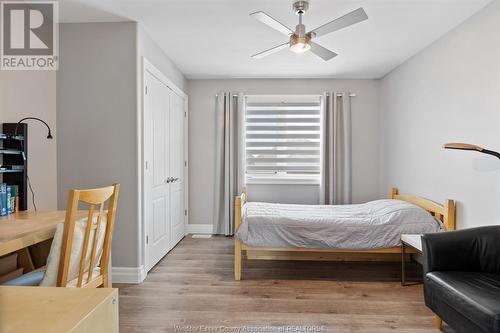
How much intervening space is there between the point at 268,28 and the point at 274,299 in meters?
2.50

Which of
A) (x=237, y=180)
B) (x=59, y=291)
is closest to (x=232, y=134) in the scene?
(x=237, y=180)

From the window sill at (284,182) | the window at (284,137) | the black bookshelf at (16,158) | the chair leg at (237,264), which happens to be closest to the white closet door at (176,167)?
the window at (284,137)

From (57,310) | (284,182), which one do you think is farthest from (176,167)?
(57,310)

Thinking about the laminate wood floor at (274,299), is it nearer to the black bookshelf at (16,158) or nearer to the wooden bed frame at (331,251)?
the wooden bed frame at (331,251)

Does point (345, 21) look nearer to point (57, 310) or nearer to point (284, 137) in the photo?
point (57, 310)

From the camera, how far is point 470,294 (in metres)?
1.79

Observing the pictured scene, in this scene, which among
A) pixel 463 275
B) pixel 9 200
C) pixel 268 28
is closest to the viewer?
pixel 463 275

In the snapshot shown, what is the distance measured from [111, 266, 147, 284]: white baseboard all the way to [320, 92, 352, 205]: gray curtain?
285cm

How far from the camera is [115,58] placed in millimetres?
3049

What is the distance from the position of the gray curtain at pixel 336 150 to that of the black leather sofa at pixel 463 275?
2553mm

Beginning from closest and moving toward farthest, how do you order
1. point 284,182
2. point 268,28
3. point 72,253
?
point 72,253
point 268,28
point 284,182

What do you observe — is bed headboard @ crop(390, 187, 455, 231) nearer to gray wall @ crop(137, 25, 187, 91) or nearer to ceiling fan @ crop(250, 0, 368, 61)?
ceiling fan @ crop(250, 0, 368, 61)

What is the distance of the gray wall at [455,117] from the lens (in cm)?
253

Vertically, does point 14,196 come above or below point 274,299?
above
